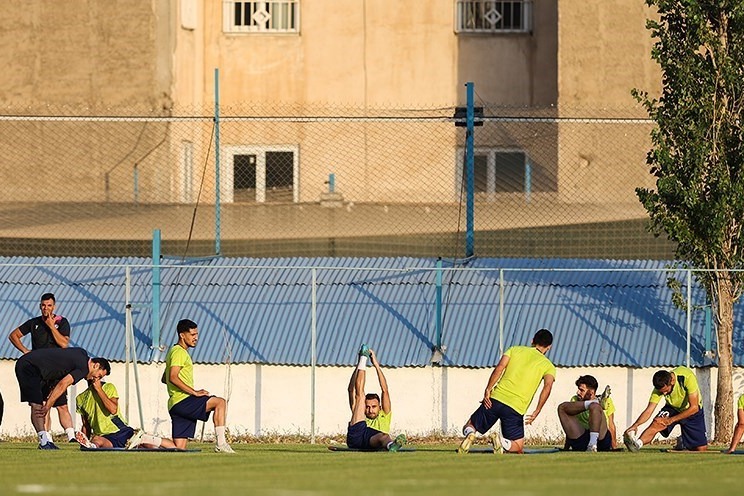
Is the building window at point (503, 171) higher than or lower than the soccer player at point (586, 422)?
higher

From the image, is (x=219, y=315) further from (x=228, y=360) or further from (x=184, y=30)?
(x=184, y=30)

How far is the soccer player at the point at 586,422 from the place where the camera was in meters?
19.3

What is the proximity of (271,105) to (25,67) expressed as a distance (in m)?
4.72

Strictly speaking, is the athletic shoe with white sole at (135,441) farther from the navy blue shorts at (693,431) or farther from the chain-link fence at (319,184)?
the chain-link fence at (319,184)

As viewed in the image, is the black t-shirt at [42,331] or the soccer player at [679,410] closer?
the soccer player at [679,410]

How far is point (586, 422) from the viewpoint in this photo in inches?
773

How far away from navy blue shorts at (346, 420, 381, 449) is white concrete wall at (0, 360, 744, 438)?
12.5ft

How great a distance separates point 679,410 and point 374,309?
5753 millimetres

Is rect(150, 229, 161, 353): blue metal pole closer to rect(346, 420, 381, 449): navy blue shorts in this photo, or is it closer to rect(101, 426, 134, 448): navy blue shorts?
rect(101, 426, 134, 448): navy blue shorts

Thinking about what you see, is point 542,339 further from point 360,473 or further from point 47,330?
point 47,330

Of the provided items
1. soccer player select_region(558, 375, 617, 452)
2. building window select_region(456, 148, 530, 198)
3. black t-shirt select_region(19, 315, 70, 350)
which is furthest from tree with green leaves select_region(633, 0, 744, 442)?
black t-shirt select_region(19, 315, 70, 350)

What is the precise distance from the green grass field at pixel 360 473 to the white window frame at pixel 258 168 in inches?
415

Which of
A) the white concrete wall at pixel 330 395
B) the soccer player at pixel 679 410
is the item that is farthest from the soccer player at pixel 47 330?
the soccer player at pixel 679 410

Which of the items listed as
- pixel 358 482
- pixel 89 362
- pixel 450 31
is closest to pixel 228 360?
pixel 89 362
